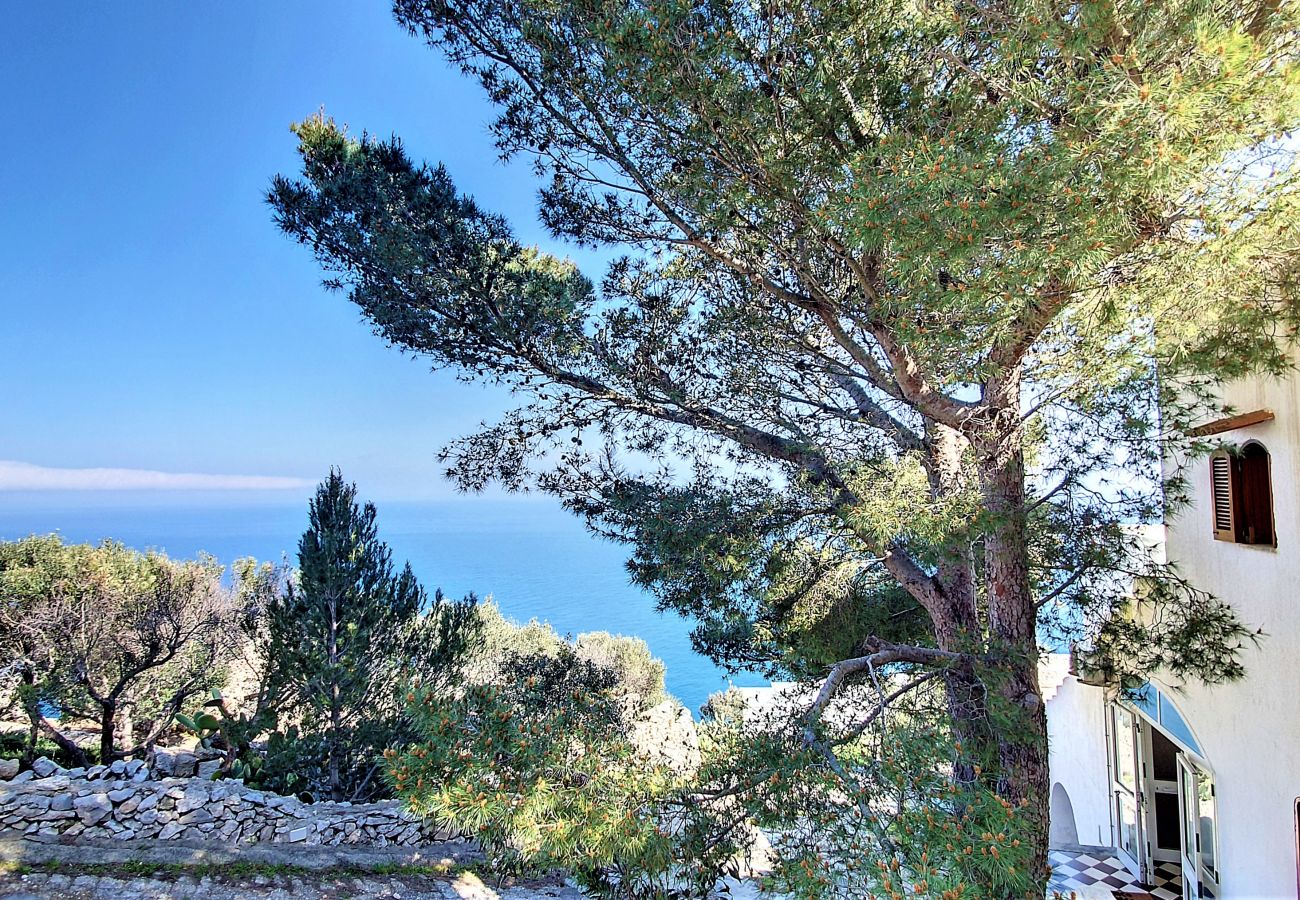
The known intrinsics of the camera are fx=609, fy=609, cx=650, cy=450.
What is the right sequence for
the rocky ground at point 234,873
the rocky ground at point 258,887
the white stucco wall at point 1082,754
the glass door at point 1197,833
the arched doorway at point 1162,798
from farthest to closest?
the white stucco wall at point 1082,754
the arched doorway at point 1162,798
the glass door at point 1197,833
the rocky ground at point 234,873
the rocky ground at point 258,887

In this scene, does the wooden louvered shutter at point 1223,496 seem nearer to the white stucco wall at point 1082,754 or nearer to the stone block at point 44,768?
the white stucco wall at point 1082,754

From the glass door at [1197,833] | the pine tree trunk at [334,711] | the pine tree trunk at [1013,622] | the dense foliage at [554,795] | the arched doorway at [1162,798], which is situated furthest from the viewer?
the pine tree trunk at [334,711]

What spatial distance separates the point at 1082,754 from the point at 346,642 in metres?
10.1

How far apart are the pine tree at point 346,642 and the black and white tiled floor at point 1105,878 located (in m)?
7.28

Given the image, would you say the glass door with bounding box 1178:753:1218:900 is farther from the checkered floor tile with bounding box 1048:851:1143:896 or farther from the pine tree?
the pine tree

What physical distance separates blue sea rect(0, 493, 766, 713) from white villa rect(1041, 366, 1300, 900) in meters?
3.63

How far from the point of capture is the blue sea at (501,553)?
738cm

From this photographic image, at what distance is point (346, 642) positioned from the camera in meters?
6.79

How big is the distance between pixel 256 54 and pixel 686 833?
10649 mm

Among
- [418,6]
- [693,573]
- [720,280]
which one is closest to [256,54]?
[418,6]

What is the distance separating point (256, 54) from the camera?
8.34 metres

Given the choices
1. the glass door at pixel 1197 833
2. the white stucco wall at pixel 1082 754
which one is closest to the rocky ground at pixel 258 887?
the glass door at pixel 1197 833

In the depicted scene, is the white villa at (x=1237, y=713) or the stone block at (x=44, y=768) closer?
the white villa at (x=1237, y=713)

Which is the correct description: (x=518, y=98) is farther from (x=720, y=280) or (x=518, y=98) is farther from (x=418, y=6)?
(x=720, y=280)
